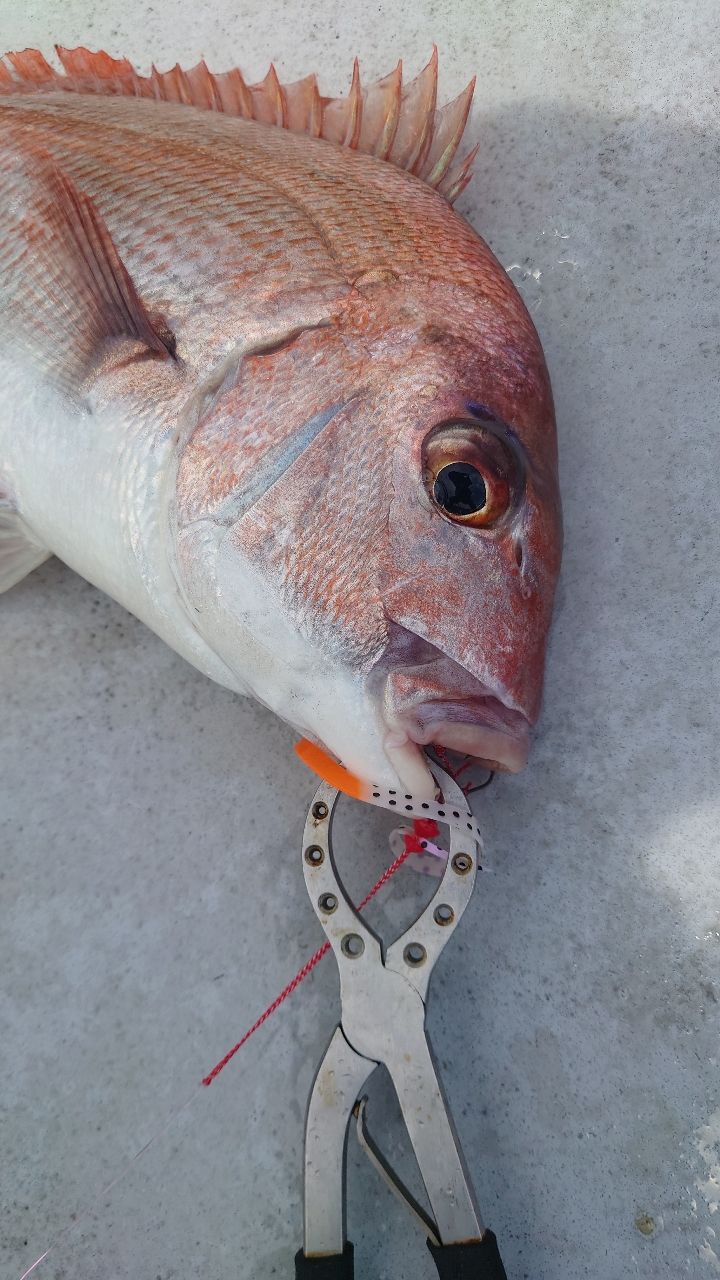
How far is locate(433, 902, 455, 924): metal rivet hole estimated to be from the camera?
120 centimetres

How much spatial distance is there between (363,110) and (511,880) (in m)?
1.37

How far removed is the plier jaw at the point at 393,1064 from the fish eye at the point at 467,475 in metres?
0.37

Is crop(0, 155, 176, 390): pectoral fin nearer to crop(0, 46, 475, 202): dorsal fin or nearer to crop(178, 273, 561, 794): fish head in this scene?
crop(178, 273, 561, 794): fish head

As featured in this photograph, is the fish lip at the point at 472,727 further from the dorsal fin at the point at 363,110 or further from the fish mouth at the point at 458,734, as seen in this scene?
the dorsal fin at the point at 363,110

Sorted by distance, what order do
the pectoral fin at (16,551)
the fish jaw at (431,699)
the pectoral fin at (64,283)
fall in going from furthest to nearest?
Result: the pectoral fin at (16,551) < the pectoral fin at (64,283) < the fish jaw at (431,699)

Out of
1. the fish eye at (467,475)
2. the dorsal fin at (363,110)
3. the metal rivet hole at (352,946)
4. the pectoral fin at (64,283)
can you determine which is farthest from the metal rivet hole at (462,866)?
the dorsal fin at (363,110)

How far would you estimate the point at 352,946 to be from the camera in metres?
1.19

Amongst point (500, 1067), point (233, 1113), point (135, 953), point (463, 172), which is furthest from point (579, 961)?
point (463, 172)

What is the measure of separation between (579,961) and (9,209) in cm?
146

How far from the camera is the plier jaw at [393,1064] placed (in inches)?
42.1

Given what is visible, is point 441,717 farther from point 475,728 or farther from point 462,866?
point 462,866

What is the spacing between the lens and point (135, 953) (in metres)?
1.35

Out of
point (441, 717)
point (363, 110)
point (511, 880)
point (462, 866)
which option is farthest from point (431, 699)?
point (363, 110)

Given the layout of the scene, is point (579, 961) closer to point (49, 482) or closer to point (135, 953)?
point (135, 953)
